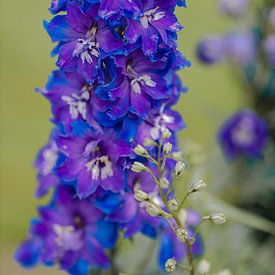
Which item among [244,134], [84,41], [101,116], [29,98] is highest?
[84,41]

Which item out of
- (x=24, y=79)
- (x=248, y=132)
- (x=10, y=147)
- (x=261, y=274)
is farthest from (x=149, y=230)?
(x=24, y=79)

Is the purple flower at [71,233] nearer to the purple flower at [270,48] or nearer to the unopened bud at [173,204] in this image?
the unopened bud at [173,204]

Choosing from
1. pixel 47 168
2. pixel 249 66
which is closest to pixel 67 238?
pixel 47 168

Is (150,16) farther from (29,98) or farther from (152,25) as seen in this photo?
(29,98)

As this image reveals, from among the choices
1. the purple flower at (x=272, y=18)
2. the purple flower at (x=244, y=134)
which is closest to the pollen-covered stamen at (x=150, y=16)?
the purple flower at (x=272, y=18)

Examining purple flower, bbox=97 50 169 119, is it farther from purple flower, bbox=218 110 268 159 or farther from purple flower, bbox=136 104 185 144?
purple flower, bbox=218 110 268 159
